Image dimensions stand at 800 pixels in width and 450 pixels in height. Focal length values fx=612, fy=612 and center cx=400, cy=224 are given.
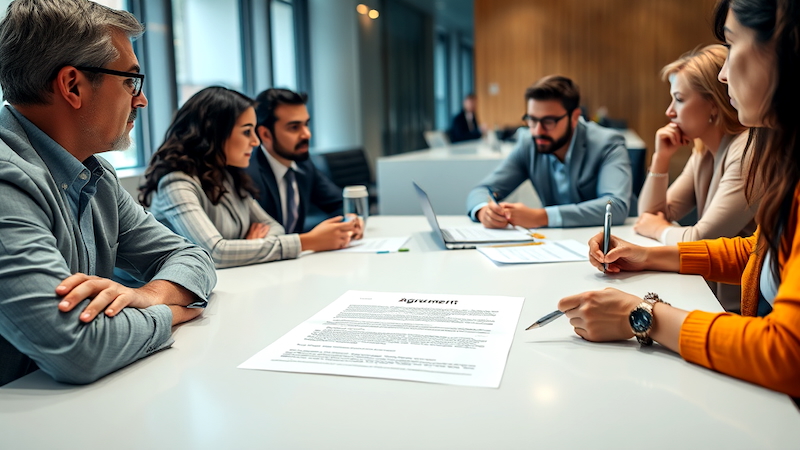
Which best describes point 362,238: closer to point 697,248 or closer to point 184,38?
point 697,248

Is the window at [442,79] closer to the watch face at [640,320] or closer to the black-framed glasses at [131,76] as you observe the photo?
the black-framed glasses at [131,76]

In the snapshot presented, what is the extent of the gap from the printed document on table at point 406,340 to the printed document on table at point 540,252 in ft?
1.23

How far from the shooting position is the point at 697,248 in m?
1.34

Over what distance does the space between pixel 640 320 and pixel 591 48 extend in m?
7.93

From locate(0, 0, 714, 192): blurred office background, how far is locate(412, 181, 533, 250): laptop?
3.84 m

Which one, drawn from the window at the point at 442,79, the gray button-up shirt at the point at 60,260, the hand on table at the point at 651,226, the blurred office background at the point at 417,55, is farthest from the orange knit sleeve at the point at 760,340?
the window at the point at 442,79

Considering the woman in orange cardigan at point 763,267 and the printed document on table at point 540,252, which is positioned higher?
the woman in orange cardigan at point 763,267

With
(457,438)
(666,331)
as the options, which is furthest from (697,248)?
(457,438)

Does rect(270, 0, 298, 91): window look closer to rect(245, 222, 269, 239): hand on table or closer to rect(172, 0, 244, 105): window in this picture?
rect(172, 0, 244, 105): window

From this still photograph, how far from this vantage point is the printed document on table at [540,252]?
5.05ft

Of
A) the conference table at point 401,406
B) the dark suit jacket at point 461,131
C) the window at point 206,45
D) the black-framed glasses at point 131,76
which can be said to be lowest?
the conference table at point 401,406

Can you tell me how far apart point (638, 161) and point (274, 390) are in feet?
11.0

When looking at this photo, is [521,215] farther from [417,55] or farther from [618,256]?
[417,55]

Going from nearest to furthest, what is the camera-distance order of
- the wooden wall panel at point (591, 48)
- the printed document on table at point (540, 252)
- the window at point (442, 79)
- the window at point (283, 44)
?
1. the printed document on table at point (540, 252)
2. the window at point (283, 44)
3. the wooden wall panel at point (591, 48)
4. the window at point (442, 79)
